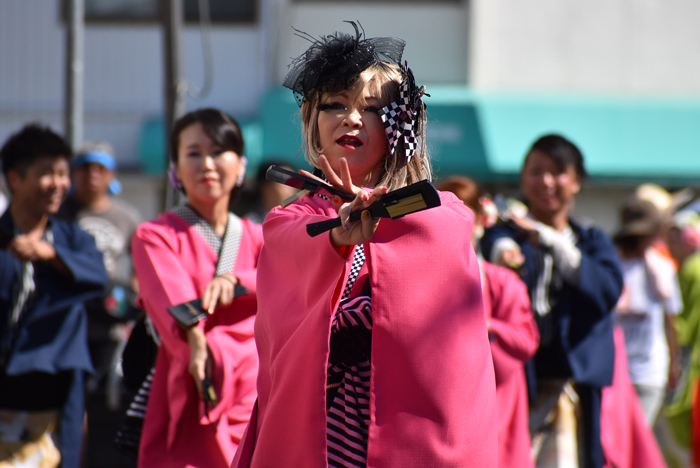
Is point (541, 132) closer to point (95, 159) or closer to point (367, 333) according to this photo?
point (95, 159)

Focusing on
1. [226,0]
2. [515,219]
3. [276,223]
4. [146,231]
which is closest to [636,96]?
[226,0]

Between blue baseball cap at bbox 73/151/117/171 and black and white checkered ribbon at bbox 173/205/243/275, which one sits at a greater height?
blue baseball cap at bbox 73/151/117/171

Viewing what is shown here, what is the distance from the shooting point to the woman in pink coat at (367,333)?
5.93 feet

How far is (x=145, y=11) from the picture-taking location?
10.8 m

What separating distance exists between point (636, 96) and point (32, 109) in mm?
7553

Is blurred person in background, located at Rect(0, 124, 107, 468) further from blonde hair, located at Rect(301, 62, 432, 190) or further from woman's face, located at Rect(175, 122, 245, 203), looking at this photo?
blonde hair, located at Rect(301, 62, 432, 190)

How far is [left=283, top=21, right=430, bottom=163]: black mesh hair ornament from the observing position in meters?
2.05

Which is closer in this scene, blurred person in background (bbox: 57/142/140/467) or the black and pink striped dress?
the black and pink striped dress

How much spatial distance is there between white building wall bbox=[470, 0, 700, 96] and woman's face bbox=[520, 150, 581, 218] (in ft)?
21.6

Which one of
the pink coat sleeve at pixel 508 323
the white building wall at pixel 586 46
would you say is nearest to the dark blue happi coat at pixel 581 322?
the pink coat sleeve at pixel 508 323

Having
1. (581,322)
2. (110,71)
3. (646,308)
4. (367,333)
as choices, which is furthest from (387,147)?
(110,71)

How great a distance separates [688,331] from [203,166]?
391cm

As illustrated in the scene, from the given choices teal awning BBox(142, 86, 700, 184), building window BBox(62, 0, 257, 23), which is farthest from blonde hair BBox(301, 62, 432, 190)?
building window BBox(62, 0, 257, 23)

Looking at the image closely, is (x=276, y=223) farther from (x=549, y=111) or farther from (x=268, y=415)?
(x=549, y=111)
